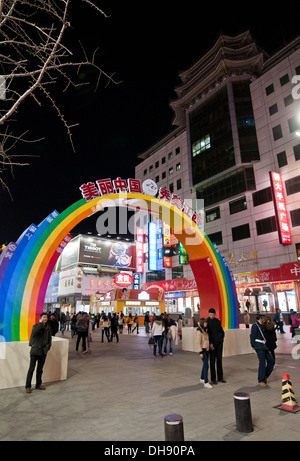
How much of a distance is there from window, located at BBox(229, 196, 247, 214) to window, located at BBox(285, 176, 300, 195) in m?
5.41

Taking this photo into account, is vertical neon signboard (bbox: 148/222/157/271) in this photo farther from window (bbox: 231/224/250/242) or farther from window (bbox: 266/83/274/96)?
window (bbox: 266/83/274/96)

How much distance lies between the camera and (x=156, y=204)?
38.4 feet

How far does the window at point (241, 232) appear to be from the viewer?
31.2m

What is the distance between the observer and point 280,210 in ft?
87.2

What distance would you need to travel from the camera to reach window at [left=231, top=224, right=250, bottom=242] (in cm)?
3116

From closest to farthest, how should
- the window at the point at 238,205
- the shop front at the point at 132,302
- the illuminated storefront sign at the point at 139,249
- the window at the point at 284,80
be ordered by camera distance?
1. the window at the point at 284,80
2. the window at the point at 238,205
3. the shop front at the point at 132,302
4. the illuminated storefront sign at the point at 139,249

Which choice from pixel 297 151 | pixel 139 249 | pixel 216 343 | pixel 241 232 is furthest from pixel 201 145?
pixel 216 343

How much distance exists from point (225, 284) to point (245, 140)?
25.4 metres

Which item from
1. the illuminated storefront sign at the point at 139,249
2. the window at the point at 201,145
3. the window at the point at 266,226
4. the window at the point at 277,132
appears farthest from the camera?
the illuminated storefront sign at the point at 139,249

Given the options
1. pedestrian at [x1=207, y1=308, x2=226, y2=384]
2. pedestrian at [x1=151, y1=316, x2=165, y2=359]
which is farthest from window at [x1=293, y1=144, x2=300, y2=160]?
pedestrian at [x1=207, y1=308, x2=226, y2=384]

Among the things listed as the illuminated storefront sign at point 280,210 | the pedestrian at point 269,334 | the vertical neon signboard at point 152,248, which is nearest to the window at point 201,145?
the illuminated storefront sign at point 280,210

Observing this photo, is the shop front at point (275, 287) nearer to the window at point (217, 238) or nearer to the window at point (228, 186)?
the window at point (217, 238)

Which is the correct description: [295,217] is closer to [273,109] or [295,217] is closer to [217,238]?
[217,238]

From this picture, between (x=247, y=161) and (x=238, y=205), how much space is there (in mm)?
5171
